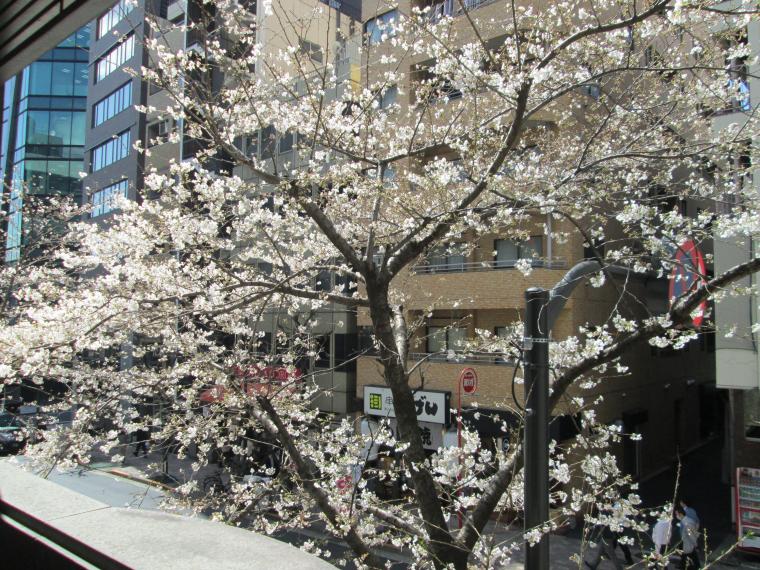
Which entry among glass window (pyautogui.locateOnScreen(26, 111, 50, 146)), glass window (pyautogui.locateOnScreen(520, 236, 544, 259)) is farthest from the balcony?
glass window (pyautogui.locateOnScreen(26, 111, 50, 146))

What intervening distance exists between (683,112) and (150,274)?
6.45 m

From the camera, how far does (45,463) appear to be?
6203 millimetres

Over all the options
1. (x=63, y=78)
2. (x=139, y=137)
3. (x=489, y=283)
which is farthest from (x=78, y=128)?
(x=489, y=283)

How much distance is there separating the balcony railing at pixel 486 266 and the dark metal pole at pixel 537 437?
995 cm

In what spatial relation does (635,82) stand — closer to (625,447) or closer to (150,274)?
(150,274)

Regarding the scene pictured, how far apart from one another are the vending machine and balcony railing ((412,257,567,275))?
252 inches

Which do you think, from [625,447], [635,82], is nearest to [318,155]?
[635,82]

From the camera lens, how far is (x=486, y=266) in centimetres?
1425

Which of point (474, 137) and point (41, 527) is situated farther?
point (474, 137)

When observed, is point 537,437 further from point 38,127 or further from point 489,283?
point 38,127

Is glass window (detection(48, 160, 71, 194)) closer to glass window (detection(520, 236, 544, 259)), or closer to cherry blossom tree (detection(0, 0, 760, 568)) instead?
glass window (detection(520, 236, 544, 259))

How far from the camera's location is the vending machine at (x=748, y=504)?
1198 centimetres

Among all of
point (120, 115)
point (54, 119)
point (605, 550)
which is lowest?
point (605, 550)

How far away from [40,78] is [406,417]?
4486 cm
